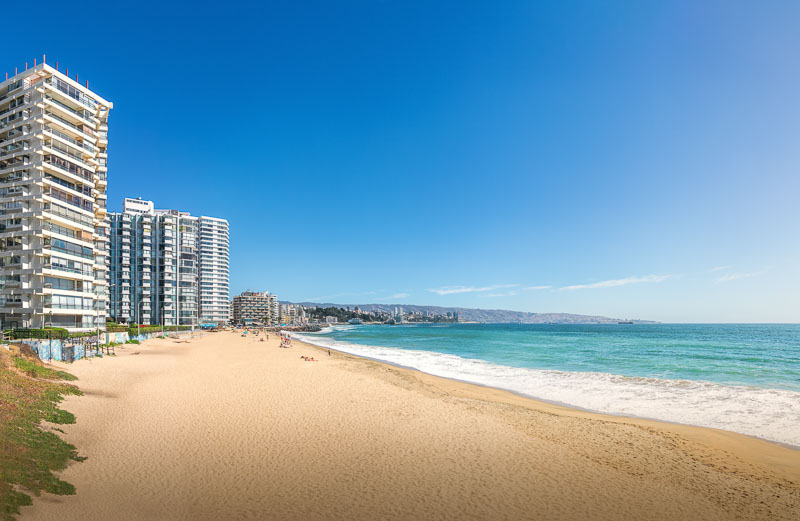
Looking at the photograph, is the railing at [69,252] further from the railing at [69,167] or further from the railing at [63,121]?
the railing at [63,121]

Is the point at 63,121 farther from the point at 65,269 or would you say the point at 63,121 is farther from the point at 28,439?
the point at 28,439

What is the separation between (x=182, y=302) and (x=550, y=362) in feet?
280

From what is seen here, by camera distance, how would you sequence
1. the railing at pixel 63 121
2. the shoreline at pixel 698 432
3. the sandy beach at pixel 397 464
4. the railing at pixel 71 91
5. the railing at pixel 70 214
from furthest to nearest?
the railing at pixel 71 91 → the railing at pixel 63 121 → the railing at pixel 70 214 → the shoreline at pixel 698 432 → the sandy beach at pixel 397 464

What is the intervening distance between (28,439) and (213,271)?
416 ft

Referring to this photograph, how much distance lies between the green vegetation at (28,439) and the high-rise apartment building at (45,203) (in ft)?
85.8

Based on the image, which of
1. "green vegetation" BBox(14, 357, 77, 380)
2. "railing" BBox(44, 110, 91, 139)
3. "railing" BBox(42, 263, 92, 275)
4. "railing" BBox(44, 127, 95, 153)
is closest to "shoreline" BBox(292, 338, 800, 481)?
"green vegetation" BBox(14, 357, 77, 380)

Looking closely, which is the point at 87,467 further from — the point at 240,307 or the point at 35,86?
the point at 240,307

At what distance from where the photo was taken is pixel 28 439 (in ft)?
32.8

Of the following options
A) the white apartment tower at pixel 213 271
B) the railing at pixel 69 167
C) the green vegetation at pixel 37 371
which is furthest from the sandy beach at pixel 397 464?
the white apartment tower at pixel 213 271

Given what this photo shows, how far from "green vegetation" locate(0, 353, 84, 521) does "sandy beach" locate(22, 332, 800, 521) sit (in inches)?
15.6

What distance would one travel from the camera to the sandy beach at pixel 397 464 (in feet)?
28.2

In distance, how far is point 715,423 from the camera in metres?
16.0

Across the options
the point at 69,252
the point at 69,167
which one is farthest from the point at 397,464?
the point at 69,167

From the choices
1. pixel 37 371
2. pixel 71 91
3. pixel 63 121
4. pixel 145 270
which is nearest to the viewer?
pixel 37 371
